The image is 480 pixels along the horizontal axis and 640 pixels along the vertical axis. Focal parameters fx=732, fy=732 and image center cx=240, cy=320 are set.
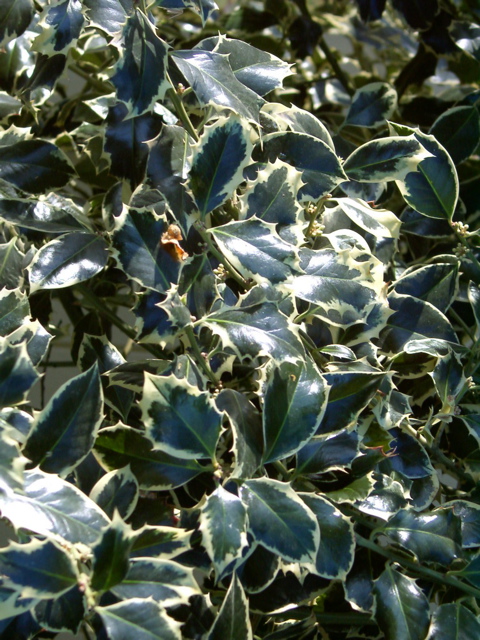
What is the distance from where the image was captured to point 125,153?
0.64m

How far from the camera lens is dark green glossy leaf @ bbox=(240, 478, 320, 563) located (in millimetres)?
483

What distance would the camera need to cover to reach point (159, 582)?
47 cm

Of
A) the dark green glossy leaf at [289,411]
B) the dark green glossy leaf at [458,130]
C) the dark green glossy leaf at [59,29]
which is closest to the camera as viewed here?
the dark green glossy leaf at [289,411]

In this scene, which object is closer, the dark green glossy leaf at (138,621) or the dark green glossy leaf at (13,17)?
the dark green glossy leaf at (138,621)

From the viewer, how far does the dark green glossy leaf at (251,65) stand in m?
0.65

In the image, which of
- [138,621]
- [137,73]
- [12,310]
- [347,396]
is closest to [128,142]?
[137,73]

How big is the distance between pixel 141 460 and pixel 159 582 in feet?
0.30

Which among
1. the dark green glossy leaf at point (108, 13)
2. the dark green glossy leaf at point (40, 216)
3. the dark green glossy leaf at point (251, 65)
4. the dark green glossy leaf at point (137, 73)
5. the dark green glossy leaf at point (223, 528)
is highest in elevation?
the dark green glossy leaf at point (108, 13)

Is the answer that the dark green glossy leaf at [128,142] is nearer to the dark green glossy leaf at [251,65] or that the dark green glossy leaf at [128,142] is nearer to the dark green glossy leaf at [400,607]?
the dark green glossy leaf at [251,65]

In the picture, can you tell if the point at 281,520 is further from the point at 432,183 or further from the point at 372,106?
the point at 372,106

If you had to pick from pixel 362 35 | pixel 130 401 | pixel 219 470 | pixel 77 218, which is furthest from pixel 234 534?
pixel 362 35

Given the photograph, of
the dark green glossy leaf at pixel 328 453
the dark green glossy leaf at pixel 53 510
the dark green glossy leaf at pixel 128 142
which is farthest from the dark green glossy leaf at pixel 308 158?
the dark green glossy leaf at pixel 53 510

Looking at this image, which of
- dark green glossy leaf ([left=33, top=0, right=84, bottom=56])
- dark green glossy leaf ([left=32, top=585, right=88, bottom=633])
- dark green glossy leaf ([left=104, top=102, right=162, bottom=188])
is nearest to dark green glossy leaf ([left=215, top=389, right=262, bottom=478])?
dark green glossy leaf ([left=32, top=585, right=88, bottom=633])

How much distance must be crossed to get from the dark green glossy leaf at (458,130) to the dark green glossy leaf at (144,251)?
43 cm
